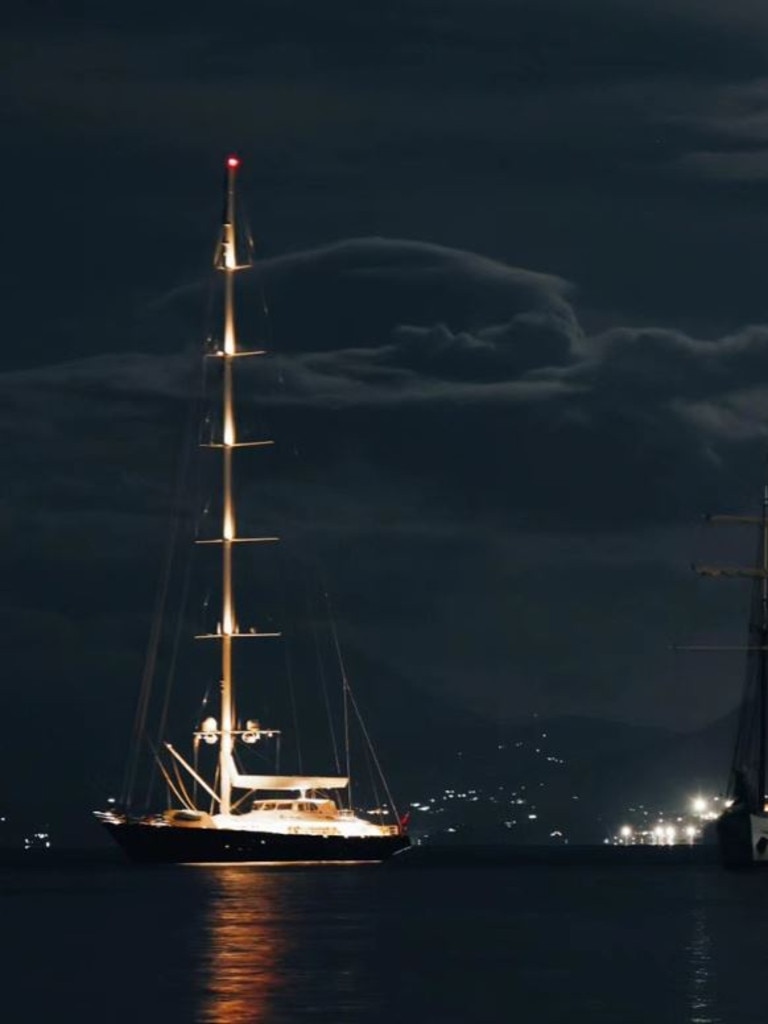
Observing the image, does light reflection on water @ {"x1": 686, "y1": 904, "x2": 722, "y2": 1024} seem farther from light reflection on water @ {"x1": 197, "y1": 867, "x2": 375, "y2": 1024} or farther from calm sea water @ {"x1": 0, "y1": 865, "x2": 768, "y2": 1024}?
light reflection on water @ {"x1": 197, "y1": 867, "x2": 375, "y2": 1024}

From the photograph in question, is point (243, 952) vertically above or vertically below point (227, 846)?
below

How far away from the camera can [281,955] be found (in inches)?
4311

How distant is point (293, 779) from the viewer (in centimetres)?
19162

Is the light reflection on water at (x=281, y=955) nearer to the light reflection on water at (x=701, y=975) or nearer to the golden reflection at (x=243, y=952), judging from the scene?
the golden reflection at (x=243, y=952)

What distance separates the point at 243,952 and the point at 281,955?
2479mm

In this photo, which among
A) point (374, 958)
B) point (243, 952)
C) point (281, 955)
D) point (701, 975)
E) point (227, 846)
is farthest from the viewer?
point (227, 846)

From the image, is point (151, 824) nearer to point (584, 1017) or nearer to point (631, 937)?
point (631, 937)

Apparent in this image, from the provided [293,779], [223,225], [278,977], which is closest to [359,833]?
[293,779]

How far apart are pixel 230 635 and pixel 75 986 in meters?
97.4

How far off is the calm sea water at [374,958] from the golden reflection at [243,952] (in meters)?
0.12

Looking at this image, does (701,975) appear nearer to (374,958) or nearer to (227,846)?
(374,958)

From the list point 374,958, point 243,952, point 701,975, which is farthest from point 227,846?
point 701,975

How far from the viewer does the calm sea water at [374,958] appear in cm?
8812

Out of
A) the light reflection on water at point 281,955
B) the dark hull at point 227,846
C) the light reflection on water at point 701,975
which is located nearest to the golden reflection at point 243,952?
the light reflection on water at point 281,955
